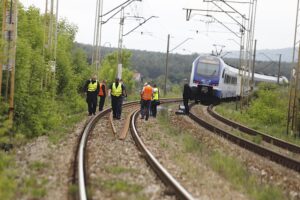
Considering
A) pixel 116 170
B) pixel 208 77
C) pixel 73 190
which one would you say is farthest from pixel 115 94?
pixel 208 77

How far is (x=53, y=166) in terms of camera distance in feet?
36.7

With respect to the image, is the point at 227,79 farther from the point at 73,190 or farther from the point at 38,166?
the point at 73,190

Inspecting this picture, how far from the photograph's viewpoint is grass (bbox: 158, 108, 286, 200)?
996 centimetres

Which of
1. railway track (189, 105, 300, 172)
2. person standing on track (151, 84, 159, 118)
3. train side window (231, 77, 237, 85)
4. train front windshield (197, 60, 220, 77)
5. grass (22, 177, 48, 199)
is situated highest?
train front windshield (197, 60, 220, 77)

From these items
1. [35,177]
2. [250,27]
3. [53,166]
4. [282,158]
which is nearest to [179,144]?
[282,158]

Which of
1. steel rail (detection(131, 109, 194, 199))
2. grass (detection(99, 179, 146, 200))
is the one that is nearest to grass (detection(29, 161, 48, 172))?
grass (detection(99, 179, 146, 200))

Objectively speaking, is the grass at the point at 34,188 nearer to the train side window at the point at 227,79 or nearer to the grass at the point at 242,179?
the grass at the point at 242,179

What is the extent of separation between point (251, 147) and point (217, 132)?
4577 mm

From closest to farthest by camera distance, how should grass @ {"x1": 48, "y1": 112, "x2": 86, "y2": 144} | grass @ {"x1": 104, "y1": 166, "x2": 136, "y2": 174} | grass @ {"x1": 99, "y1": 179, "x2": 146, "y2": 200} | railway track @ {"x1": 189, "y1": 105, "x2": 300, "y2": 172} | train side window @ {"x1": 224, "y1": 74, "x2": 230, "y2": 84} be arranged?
grass @ {"x1": 99, "y1": 179, "x2": 146, "y2": 200} → grass @ {"x1": 104, "y1": 166, "x2": 136, "y2": 174} → railway track @ {"x1": 189, "y1": 105, "x2": 300, "y2": 172} → grass @ {"x1": 48, "y1": 112, "x2": 86, "y2": 144} → train side window @ {"x1": 224, "y1": 74, "x2": 230, "y2": 84}

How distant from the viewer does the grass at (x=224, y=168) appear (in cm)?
996

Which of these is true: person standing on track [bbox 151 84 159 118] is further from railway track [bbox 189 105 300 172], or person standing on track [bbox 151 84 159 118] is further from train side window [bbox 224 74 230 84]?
train side window [bbox 224 74 230 84]

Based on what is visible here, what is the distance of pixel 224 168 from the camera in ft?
40.0

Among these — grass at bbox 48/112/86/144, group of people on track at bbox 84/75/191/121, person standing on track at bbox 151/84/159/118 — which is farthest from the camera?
person standing on track at bbox 151/84/159/118

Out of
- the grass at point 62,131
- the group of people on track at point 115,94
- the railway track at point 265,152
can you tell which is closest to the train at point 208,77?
the group of people on track at point 115,94
